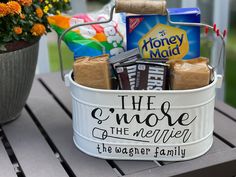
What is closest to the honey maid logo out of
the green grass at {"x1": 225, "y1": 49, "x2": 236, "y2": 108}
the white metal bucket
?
the white metal bucket

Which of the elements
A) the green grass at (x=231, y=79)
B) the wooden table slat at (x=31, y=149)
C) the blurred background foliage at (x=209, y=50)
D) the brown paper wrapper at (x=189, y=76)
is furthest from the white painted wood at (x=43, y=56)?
the green grass at (x=231, y=79)

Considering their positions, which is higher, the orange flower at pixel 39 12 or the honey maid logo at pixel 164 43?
the orange flower at pixel 39 12

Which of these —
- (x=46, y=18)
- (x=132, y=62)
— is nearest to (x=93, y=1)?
(x=46, y=18)

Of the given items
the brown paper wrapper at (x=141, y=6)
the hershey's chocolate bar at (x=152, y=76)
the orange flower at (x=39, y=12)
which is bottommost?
the hershey's chocolate bar at (x=152, y=76)

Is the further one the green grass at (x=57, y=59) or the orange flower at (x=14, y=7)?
the green grass at (x=57, y=59)

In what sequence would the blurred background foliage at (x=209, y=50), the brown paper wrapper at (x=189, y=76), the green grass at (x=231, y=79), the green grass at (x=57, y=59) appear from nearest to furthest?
the brown paper wrapper at (x=189, y=76), the blurred background foliage at (x=209, y=50), the green grass at (x=57, y=59), the green grass at (x=231, y=79)

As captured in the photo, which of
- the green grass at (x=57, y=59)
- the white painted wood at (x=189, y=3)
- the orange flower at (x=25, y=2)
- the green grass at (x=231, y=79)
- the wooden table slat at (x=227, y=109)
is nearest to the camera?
the orange flower at (x=25, y=2)

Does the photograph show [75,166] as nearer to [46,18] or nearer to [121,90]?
[121,90]

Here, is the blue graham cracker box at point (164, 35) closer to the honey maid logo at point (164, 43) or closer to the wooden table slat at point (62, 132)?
the honey maid logo at point (164, 43)

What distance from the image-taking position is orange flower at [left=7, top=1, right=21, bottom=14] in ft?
2.94

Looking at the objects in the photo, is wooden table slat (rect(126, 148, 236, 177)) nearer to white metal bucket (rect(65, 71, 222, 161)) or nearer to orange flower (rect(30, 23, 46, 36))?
white metal bucket (rect(65, 71, 222, 161))

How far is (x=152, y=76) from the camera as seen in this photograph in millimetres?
864

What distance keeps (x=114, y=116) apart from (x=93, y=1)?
5.72 feet

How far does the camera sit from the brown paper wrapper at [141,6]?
85 cm
